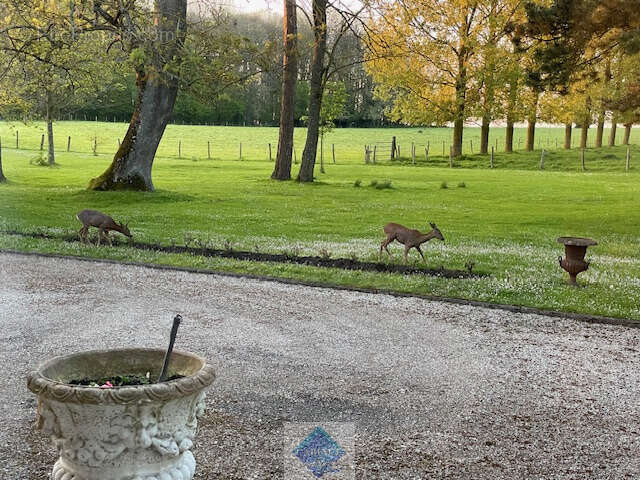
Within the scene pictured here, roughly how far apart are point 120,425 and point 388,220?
1667cm

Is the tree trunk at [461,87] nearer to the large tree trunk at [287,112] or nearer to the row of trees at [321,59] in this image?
the row of trees at [321,59]

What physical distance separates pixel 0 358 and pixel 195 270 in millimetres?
5127

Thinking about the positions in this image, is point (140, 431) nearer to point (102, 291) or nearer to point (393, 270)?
point (102, 291)

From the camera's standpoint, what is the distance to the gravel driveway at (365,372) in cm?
518

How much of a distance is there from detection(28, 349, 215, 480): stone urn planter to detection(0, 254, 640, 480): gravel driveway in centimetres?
129

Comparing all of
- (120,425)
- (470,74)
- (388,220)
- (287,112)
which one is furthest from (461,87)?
(120,425)

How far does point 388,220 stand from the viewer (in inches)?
779

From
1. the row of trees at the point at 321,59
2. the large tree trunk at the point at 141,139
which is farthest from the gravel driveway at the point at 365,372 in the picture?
the large tree trunk at the point at 141,139

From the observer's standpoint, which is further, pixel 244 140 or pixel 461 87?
pixel 244 140

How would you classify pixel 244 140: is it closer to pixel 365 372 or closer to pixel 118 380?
pixel 365 372

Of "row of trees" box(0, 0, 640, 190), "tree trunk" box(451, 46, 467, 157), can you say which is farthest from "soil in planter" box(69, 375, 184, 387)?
"tree trunk" box(451, 46, 467, 157)

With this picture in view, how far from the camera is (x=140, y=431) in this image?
3.48 m

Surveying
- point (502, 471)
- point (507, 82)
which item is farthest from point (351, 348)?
point (507, 82)

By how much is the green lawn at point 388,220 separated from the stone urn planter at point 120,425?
7.51 metres
